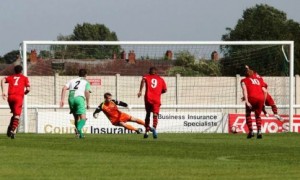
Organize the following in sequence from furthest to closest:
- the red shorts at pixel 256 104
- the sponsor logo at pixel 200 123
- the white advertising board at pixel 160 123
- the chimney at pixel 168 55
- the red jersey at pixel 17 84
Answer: the chimney at pixel 168 55, the sponsor logo at pixel 200 123, the white advertising board at pixel 160 123, the red shorts at pixel 256 104, the red jersey at pixel 17 84

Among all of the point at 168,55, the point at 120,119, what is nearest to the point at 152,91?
the point at 120,119

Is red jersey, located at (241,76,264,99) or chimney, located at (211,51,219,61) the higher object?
chimney, located at (211,51,219,61)

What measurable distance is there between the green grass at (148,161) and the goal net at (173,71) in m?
14.8

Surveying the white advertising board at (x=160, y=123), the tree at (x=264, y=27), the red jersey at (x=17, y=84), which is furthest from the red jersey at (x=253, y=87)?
the tree at (x=264, y=27)

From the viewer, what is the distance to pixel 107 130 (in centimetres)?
3828

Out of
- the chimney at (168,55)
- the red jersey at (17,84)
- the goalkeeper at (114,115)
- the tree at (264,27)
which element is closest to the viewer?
the red jersey at (17,84)

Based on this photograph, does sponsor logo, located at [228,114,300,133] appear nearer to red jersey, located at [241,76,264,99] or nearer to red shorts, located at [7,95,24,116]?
red jersey, located at [241,76,264,99]

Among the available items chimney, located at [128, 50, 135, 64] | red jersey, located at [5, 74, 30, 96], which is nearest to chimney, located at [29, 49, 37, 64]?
chimney, located at [128, 50, 135, 64]

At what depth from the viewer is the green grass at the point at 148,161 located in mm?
14835

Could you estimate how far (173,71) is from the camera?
1682 inches

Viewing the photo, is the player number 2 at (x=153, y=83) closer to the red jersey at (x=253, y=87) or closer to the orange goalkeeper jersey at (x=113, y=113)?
the red jersey at (x=253, y=87)

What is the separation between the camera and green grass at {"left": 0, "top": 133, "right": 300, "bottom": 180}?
48.7ft

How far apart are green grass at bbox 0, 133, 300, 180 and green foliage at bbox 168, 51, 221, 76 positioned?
16595 mm

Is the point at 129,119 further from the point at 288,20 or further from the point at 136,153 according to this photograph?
the point at 288,20
